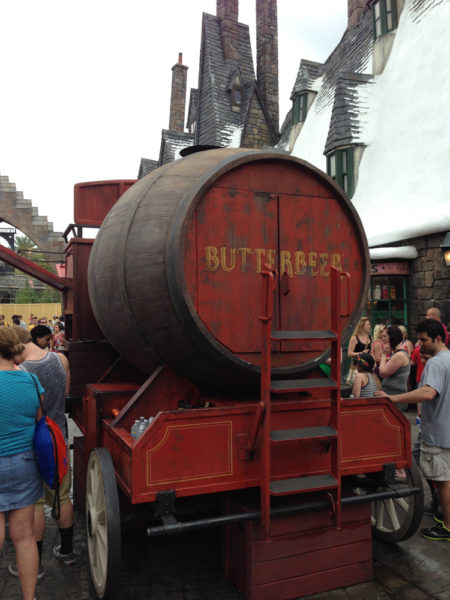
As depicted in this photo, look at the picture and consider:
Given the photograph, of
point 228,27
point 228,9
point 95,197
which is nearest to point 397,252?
point 95,197

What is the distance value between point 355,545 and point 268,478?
104cm

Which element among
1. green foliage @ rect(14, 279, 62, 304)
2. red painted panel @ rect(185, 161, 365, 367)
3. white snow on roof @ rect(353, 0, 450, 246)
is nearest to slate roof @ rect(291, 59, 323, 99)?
white snow on roof @ rect(353, 0, 450, 246)

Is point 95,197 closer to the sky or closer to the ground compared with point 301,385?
closer to the sky

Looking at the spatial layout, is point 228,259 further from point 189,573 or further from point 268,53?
point 268,53

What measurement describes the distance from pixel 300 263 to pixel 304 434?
108 centimetres

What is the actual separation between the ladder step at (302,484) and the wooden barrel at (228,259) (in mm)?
627

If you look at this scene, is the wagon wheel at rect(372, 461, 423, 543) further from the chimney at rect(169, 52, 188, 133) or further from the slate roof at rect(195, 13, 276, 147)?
the chimney at rect(169, 52, 188, 133)

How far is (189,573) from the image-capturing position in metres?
3.44

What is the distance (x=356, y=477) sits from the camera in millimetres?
3682

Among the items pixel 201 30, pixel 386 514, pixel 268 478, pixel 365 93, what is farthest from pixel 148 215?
pixel 201 30

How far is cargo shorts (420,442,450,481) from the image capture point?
385 centimetres

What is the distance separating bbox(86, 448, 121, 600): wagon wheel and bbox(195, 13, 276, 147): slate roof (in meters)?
18.2

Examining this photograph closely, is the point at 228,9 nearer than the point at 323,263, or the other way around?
the point at 323,263

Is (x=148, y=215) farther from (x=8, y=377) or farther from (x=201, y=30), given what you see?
(x=201, y=30)
